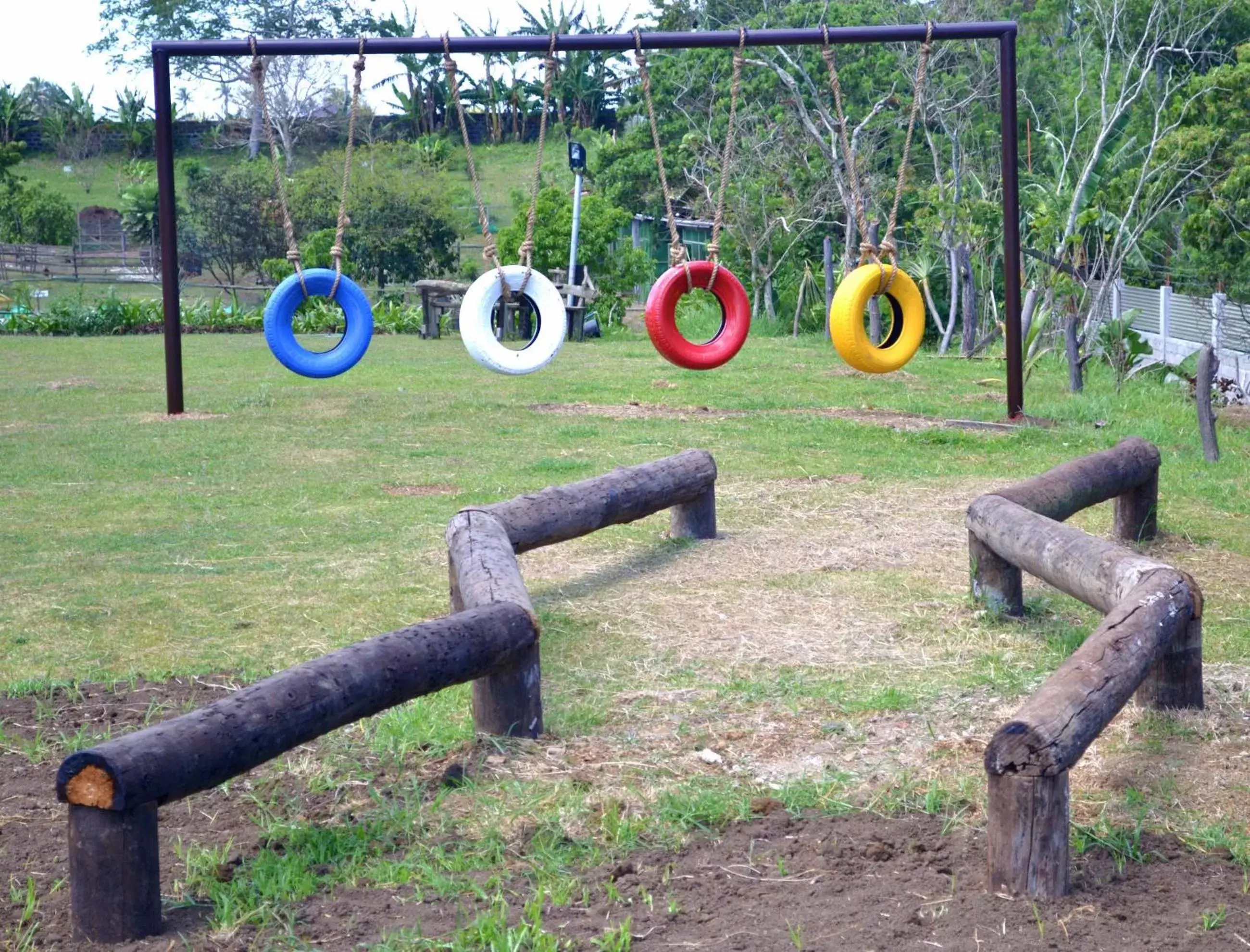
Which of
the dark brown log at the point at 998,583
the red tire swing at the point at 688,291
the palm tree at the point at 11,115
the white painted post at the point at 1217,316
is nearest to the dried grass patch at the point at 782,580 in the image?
the dark brown log at the point at 998,583

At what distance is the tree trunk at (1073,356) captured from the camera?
12.4m

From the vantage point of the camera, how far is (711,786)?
12.9ft

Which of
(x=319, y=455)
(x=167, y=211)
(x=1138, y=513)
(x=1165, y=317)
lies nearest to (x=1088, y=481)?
(x=1138, y=513)

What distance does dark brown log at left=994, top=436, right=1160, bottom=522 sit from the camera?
19.5ft

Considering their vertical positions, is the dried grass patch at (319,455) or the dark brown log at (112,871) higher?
the dried grass patch at (319,455)

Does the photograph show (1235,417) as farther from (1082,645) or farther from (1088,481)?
(1082,645)

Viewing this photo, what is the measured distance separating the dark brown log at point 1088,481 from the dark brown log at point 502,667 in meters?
2.19

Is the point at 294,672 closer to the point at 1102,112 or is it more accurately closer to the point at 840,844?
the point at 840,844

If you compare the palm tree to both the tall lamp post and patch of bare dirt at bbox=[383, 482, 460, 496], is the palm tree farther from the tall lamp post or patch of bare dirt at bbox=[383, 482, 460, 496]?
patch of bare dirt at bbox=[383, 482, 460, 496]

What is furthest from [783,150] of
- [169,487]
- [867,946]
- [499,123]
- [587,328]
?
[499,123]

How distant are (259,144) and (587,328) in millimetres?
32354

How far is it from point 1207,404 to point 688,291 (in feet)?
12.4

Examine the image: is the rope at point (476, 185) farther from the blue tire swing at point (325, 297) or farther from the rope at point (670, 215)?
the rope at point (670, 215)

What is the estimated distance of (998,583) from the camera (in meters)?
5.64
